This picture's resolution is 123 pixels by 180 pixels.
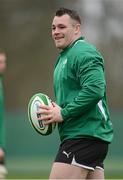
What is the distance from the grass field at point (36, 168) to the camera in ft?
51.7

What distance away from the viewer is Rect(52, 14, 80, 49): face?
7.17 metres

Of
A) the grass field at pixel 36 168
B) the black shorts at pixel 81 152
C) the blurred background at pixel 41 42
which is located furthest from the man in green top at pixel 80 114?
the blurred background at pixel 41 42

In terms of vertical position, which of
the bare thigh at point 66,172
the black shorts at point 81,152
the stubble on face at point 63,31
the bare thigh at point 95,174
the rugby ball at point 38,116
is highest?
the stubble on face at point 63,31

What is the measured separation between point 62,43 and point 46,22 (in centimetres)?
2261

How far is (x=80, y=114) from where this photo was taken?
22.6 feet

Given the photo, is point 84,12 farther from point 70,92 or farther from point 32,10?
point 70,92

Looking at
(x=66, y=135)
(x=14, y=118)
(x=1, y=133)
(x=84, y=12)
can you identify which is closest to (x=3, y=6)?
(x=84, y=12)

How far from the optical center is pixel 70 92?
7.00 meters

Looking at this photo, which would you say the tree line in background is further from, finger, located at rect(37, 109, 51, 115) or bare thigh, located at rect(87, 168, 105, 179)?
finger, located at rect(37, 109, 51, 115)

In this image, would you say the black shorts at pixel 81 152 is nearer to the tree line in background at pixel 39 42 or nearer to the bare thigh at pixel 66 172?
the bare thigh at pixel 66 172

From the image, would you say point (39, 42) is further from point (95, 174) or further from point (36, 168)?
point (95, 174)

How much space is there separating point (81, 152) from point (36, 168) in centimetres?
1141

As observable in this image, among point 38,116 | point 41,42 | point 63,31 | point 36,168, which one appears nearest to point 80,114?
point 38,116

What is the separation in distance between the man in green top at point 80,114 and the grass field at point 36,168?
26.9 ft
